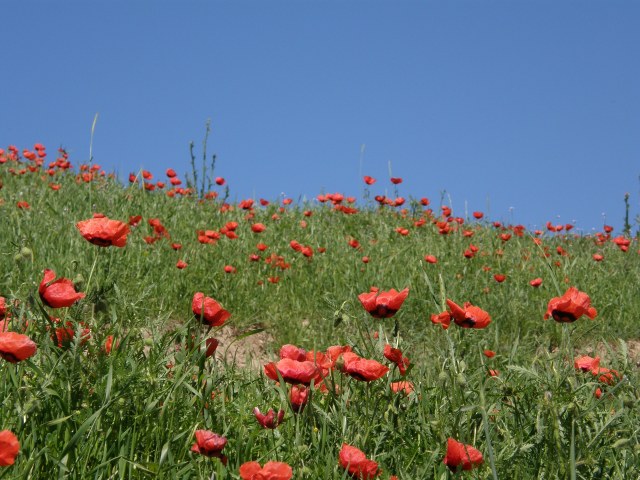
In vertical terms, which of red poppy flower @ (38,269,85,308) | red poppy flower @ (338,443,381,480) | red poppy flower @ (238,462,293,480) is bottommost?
red poppy flower @ (238,462,293,480)

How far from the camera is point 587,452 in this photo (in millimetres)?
2236

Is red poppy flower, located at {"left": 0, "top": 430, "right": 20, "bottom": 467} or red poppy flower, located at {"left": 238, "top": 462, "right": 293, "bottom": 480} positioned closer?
red poppy flower, located at {"left": 0, "top": 430, "right": 20, "bottom": 467}

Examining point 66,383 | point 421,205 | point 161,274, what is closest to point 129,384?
point 66,383

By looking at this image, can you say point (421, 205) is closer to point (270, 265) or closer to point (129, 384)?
point (270, 265)

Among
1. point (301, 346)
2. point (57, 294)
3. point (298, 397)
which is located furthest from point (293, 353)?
point (301, 346)

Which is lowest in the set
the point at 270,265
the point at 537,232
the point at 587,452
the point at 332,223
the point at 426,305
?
the point at 587,452

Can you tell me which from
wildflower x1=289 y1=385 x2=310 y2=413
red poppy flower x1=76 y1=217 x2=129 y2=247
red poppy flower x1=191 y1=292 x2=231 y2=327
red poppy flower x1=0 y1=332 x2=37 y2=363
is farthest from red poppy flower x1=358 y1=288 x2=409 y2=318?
red poppy flower x1=0 y1=332 x2=37 y2=363

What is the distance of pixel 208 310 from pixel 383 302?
0.56 m

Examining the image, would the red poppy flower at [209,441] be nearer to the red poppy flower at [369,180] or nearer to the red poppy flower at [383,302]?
the red poppy flower at [383,302]

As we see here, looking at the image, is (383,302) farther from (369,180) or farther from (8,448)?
(369,180)

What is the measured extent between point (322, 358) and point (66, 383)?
78 centimetres

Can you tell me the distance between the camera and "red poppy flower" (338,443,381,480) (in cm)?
197

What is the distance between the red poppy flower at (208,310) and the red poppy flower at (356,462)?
1.95 ft

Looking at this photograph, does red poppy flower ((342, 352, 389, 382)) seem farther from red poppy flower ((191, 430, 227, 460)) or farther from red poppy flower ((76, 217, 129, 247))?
red poppy flower ((76, 217, 129, 247))
